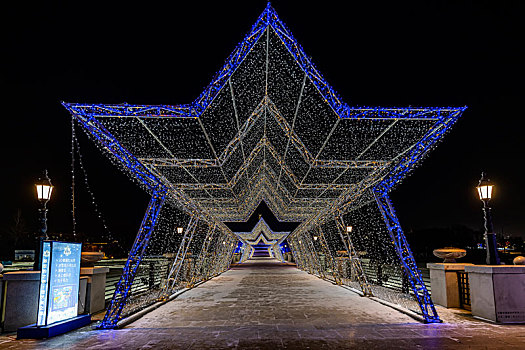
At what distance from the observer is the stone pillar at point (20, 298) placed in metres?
6.24

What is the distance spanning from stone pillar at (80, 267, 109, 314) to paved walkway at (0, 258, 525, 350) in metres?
1.22

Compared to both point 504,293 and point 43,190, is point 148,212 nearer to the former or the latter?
point 43,190

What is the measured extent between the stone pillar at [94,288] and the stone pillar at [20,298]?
1282 millimetres

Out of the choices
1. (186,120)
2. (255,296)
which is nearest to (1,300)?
(186,120)

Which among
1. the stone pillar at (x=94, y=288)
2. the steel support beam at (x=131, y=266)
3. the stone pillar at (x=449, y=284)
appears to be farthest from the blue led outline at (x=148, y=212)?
the stone pillar at (x=449, y=284)

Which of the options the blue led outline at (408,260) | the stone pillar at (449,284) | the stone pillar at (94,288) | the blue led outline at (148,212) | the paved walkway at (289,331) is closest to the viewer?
the paved walkway at (289,331)

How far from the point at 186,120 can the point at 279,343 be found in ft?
11.7

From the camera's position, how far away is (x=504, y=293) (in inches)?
253

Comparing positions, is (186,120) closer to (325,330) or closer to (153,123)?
(153,123)

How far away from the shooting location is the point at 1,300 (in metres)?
6.36

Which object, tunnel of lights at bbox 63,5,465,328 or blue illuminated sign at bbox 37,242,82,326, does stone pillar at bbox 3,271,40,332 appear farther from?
tunnel of lights at bbox 63,5,465,328

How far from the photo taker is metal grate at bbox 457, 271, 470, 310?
780cm

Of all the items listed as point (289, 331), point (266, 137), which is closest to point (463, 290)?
point (289, 331)

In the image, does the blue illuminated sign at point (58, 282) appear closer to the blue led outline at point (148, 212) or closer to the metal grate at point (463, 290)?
the blue led outline at point (148, 212)
